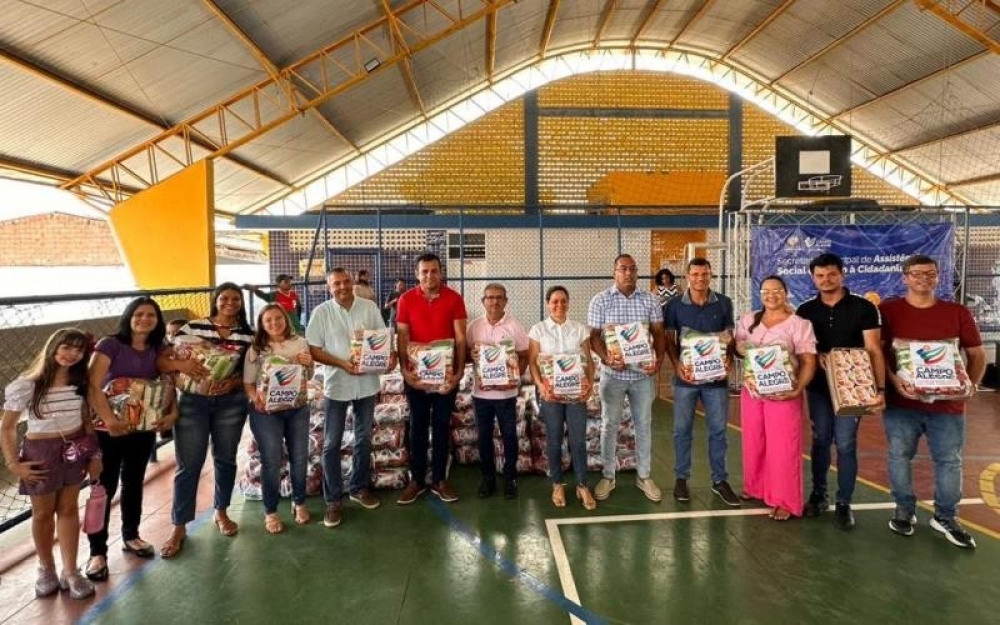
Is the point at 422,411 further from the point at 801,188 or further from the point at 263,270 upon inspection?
the point at 263,270

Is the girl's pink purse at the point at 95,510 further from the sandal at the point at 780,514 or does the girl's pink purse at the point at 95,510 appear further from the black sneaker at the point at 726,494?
the sandal at the point at 780,514

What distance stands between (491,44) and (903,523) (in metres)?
16.8

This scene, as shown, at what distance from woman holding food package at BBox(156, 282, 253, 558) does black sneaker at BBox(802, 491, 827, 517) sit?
177 inches

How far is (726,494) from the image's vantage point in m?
4.57

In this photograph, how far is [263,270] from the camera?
2706cm

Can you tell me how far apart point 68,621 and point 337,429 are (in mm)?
1908

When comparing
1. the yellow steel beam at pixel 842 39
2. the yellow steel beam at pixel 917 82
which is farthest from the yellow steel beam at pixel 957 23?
the yellow steel beam at pixel 917 82

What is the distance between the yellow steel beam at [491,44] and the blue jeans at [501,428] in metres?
13.9

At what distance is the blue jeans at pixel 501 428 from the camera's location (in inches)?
178

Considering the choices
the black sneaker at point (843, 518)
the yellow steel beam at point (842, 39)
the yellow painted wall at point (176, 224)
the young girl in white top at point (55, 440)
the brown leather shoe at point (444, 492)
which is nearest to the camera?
the young girl in white top at point (55, 440)

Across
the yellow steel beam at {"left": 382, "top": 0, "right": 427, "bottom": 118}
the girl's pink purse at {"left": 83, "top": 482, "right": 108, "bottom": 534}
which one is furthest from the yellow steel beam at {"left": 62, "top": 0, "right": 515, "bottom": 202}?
the girl's pink purse at {"left": 83, "top": 482, "right": 108, "bottom": 534}

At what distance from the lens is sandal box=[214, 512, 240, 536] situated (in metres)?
4.17

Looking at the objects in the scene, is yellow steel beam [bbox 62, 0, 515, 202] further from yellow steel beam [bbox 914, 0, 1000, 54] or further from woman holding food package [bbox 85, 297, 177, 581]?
woman holding food package [bbox 85, 297, 177, 581]

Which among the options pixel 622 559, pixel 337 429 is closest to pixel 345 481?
pixel 337 429
